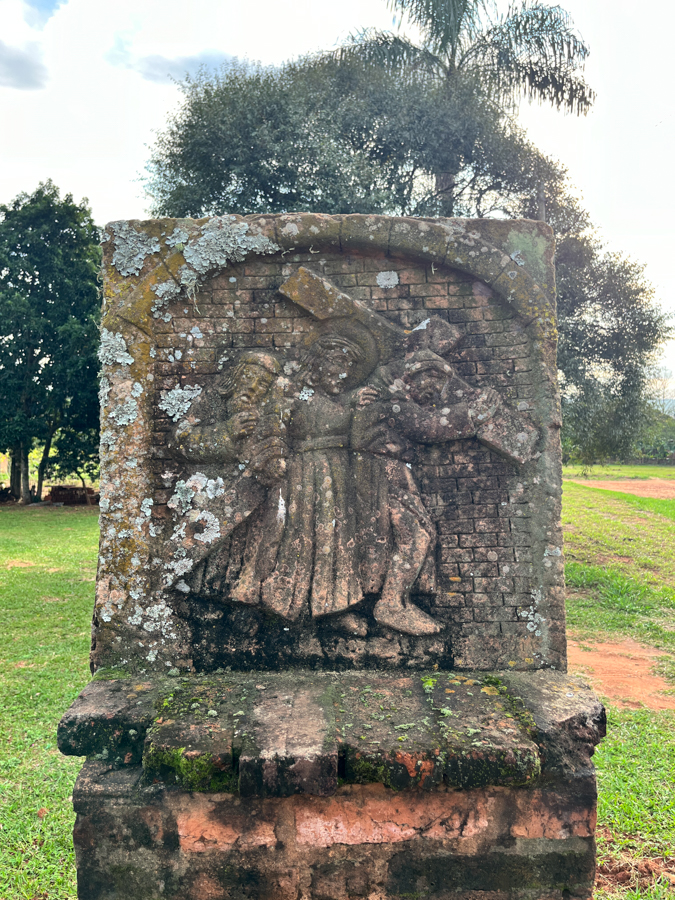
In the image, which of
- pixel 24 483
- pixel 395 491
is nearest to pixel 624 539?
pixel 395 491

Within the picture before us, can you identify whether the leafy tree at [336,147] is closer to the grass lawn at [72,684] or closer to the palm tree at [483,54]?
the palm tree at [483,54]

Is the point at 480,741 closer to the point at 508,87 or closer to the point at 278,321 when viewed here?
the point at 278,321

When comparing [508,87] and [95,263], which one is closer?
[508,87]

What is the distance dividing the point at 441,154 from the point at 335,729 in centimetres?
917

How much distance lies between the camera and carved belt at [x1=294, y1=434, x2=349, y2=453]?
300 cm

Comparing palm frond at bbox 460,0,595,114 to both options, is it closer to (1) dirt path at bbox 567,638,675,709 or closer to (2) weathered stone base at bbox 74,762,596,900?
(1) dirt path at bbox 567,638,675,709

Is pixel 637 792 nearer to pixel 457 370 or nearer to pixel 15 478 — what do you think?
pixel 457 370

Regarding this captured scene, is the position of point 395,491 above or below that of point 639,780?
above

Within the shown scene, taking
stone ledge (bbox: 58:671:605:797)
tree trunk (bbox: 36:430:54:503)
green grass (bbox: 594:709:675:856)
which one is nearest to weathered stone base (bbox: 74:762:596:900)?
stone ledge (bbox: 58:671:605:797)

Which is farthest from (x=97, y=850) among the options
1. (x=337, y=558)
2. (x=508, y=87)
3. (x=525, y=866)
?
(x=508, y=87)

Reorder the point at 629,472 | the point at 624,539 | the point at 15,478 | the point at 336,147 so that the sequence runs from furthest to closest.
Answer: the point at 629,472 < the point at 15,478 < the point at 624,539 < the point at 336,147

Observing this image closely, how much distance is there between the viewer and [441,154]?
9.42m

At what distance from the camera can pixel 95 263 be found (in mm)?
16062

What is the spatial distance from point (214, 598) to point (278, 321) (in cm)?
140
